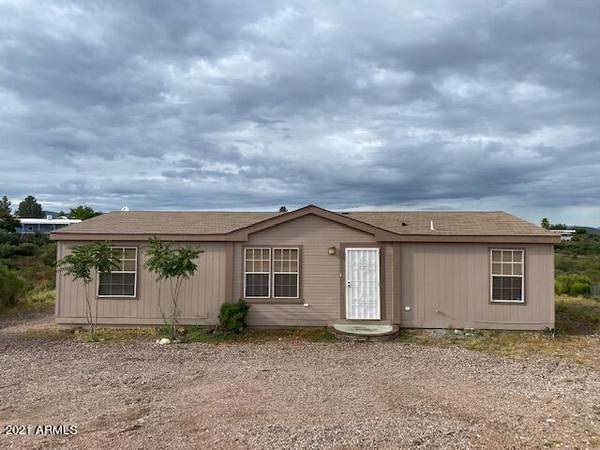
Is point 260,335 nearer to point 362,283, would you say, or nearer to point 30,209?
point 362,283

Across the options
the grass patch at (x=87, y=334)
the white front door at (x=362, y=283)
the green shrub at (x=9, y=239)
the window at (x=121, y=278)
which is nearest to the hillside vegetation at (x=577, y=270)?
the white front door at (x=362, y=283)

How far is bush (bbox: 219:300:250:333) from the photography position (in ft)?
35.7

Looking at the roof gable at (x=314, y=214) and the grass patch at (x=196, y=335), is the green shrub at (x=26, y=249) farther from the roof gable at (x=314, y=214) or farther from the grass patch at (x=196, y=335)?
the roof gable at (x=314, y=214)

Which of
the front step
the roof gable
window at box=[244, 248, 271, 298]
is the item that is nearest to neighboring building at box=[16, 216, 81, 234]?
window at box=[244, 248, 271, 298]

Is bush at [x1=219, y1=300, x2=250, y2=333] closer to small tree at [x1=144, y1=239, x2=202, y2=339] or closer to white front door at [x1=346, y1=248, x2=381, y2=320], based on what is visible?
small tree at [x1=144, y1=239, x2=202, y2=339]

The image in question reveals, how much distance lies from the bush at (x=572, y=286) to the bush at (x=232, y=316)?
45.3 ft

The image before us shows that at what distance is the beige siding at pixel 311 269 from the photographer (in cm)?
1145

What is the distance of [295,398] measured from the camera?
6.34m

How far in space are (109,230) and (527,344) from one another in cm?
1044

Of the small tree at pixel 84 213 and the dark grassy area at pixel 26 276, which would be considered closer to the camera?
the dark grassy area at pixel 26 276

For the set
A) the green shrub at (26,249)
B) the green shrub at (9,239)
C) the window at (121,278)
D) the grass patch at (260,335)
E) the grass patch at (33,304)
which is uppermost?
the green shrub at (9,239)

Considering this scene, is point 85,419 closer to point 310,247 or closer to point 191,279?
point 191,279

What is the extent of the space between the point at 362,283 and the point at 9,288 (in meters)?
11.5

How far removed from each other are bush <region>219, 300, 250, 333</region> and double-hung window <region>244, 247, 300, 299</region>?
62 centimetres
